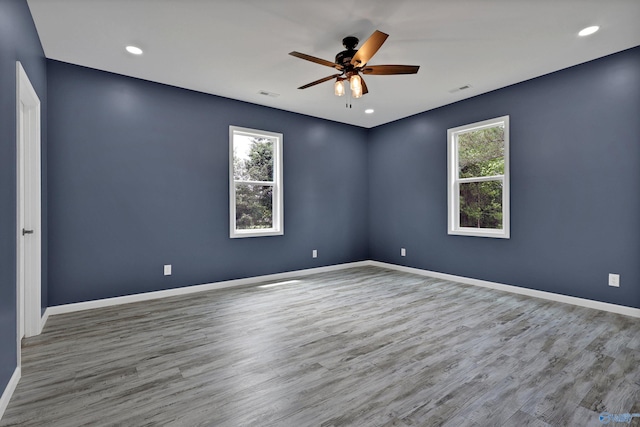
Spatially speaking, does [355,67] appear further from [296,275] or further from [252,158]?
[296,275]

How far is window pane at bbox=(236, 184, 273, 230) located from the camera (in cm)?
483

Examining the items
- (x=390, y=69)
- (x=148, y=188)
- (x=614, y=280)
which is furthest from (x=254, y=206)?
(x=614, y=280)

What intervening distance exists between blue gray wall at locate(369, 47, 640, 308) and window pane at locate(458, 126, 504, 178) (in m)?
0.21

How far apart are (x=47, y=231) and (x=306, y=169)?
3.55m

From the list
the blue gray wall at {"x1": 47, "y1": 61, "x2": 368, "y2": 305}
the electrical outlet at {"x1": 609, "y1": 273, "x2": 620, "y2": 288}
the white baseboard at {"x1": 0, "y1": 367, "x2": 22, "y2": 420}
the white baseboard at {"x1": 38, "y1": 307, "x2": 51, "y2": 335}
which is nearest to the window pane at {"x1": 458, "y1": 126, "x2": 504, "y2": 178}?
the electrical outlet at {"x1": 609, "y1": 273, "x2": 620, "y2": 288}

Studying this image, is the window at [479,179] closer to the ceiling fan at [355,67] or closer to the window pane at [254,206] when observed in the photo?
the ceiling fan at [355,67]

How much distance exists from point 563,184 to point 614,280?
3.79 ft

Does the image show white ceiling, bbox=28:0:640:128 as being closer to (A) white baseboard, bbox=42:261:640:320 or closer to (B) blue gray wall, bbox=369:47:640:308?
(B) blue gray wall, bbox=369:47:640:308

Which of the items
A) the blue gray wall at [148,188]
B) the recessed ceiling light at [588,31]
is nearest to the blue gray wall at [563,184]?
the recessed ceiling light at [588,31]

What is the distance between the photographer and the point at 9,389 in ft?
6.11

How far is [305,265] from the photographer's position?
5445 mm

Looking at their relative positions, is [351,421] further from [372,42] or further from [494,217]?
[494,217]

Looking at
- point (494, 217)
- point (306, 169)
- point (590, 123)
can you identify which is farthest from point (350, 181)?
point (590, 123)

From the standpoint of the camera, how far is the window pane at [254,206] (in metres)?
4.83
